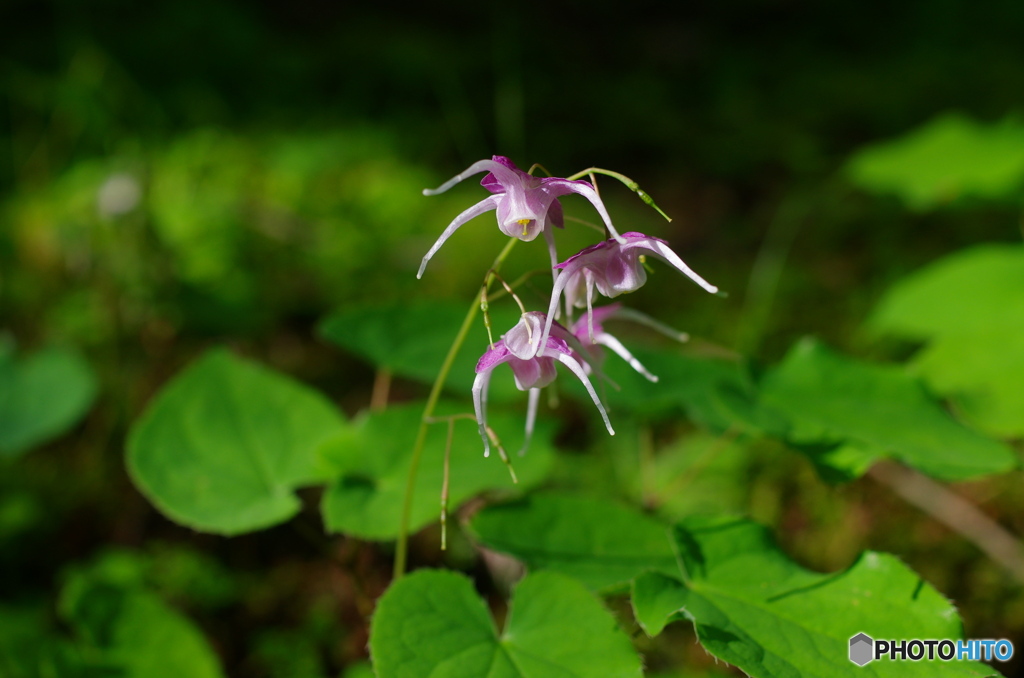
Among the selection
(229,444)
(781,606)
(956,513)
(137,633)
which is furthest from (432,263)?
(781,606)

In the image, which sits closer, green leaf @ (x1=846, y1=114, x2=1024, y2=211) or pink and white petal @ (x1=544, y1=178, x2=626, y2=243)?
pink and white petal @ (x1=544, y1=178, x2=626, y2=243)

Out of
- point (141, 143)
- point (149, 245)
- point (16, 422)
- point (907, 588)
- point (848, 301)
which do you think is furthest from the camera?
point (141, 143)

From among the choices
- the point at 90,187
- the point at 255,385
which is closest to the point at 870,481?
the point at 255,385

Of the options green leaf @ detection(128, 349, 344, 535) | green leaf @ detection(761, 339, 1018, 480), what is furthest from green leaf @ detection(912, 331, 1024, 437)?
green leaf @ detection(128, 349, 344, 535)

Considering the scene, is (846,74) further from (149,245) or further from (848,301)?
(149,245)

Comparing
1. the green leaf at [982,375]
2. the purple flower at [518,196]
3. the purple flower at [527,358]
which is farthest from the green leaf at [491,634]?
the green leaf at [982,375]

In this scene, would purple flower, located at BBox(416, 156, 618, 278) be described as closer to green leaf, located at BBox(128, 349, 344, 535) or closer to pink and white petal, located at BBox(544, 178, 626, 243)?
pink and white petal, located at BBox(544, 178, 626, 243)

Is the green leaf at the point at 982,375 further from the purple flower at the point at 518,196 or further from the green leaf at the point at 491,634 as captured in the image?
the purple flower at the point at 518,196
